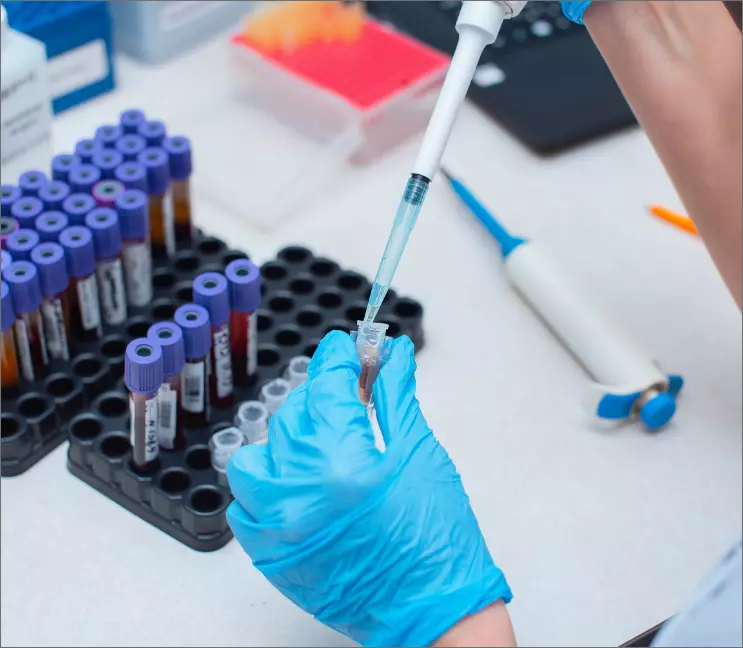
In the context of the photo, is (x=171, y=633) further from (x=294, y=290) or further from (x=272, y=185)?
(x=272, y=185)

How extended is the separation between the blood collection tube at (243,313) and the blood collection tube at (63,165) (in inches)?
8.8

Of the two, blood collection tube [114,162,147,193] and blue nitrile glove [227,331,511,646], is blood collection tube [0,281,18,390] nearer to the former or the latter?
blood collection tube [114,162,147,193]

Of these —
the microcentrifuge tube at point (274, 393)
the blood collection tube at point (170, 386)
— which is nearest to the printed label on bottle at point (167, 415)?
the blood collection tube at point (170, 386)

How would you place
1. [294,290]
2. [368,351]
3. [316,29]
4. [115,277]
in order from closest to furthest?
[368,351] < [115,277] < [294,290] < [316,29]

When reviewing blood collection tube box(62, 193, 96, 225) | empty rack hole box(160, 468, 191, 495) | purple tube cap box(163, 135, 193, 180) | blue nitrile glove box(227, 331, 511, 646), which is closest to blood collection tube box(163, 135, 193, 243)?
purple tube cap box(163, 135, 193, 180)

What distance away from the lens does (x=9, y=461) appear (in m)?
0.92

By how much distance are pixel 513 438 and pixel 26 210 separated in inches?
21.7

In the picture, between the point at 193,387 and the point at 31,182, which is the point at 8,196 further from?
the point at 193,387

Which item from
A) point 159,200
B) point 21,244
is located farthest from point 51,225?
point 159,200

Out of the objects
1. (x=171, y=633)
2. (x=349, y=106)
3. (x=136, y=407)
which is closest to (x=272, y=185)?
(x=349, y=106)

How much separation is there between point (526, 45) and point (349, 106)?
393 millimetres

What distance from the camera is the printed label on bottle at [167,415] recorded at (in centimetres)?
86

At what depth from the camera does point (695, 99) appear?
2.49 feet

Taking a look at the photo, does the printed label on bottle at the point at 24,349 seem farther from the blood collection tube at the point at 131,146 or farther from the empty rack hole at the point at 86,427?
the blood collection tube at the point at 131,146
